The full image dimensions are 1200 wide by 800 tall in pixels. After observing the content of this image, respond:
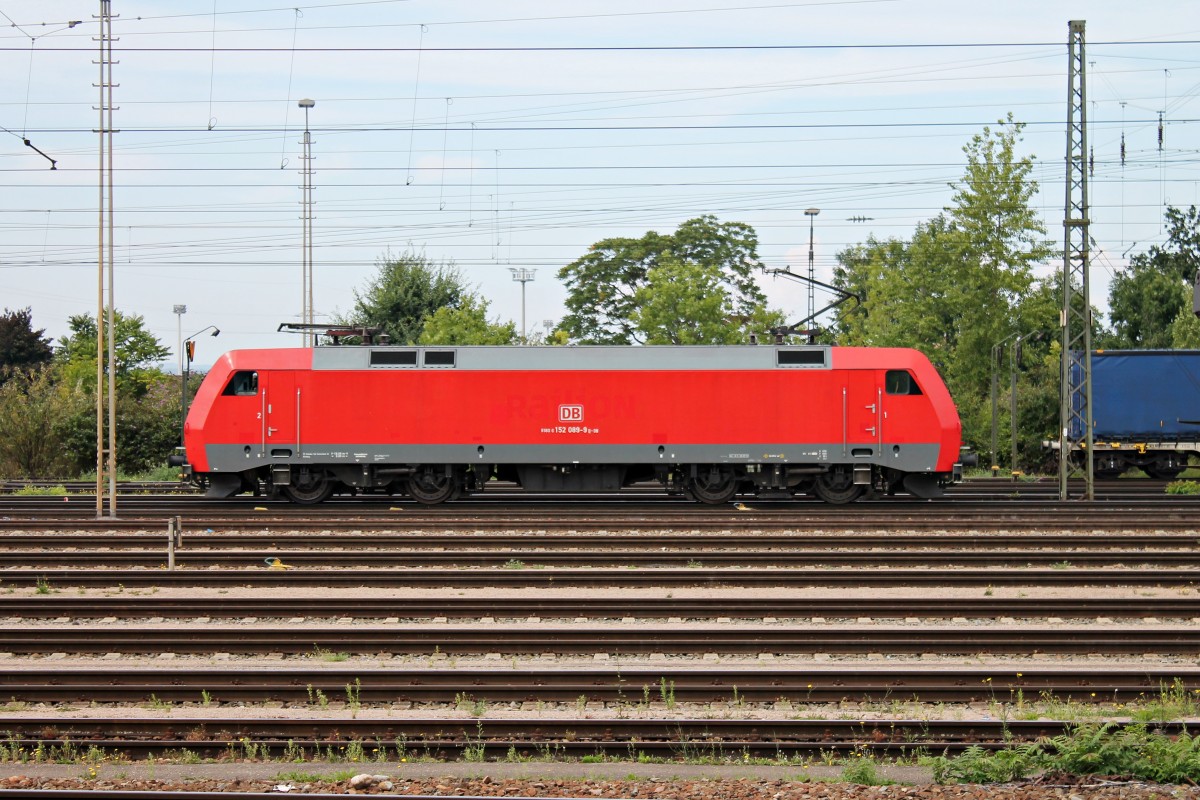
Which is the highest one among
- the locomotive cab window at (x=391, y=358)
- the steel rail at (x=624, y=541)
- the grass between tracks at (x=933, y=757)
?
the locomotive cab window at (x=391, y=358)

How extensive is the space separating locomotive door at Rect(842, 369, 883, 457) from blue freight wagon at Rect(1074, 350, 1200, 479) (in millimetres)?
10642

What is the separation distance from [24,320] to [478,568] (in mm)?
57232

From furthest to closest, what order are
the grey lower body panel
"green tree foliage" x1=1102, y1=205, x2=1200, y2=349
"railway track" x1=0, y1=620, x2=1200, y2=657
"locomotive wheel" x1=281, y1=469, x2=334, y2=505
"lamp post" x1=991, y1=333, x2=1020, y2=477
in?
"green tree foliage" x1=1102, y1=205, x2=1200, y2=349, "lamp post" x1=991, y1=333, x2=1020, y2=477, "locomotive wheel" x1=281, y1=469, x2=334, y2=505, the grey lower body panel, "railway track" x1=0, y1=620, x2=1200, y2=657

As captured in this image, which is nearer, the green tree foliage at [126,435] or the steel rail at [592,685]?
the steel rail at [592,685]

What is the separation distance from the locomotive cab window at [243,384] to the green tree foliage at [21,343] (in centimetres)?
4480

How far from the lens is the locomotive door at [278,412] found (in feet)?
75.5

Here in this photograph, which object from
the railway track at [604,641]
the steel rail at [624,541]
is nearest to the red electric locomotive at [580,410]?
the steel rail at [624,541]

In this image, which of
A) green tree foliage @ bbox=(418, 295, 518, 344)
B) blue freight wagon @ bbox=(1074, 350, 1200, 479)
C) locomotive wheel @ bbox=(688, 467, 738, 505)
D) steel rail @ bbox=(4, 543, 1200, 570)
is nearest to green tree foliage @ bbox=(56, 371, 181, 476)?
green tree foliage @ bbox=(418, 295, 518, 344)

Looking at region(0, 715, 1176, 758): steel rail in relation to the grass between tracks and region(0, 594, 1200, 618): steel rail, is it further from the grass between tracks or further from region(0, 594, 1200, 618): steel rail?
region(0, 594, 1200, 618): steel rail

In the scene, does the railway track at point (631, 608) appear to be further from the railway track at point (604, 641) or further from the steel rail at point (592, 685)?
the steel rail at point (592, 685)

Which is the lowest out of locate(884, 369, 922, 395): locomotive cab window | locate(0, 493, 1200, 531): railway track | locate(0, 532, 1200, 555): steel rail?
locate(0, 532, 1200, 555): steel rail

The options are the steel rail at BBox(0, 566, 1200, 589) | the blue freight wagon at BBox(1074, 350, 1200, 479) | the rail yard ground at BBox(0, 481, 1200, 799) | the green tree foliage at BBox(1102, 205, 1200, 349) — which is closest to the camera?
the rail yard ground at BBox(0, 481, 1200, 799)

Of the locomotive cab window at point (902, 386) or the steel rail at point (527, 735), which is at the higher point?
the locomotive cab window at point (902, 386)

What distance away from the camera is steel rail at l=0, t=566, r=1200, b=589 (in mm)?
15102
